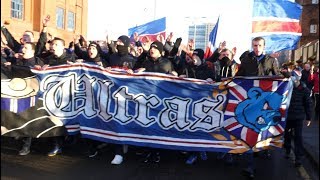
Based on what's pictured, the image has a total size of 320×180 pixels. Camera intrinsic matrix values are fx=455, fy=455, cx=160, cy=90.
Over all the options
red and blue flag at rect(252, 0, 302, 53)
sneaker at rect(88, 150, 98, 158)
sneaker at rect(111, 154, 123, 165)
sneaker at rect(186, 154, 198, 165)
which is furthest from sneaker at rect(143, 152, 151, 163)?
red and blue flag at rect(252, 0, 302, 53)

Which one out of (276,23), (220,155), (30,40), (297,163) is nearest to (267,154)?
(297,163)

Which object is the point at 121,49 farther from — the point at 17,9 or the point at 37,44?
the point at 17,9

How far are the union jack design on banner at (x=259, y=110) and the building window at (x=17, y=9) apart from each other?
32302 millimetres

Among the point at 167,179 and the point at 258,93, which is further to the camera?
Result: the point at 258,93

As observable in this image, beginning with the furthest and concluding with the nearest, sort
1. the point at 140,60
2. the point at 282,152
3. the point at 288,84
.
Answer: the point at 282,152, the point at 140,60, the point at 288,84

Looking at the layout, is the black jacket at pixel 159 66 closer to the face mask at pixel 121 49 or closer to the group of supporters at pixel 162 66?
the group of supporters at pixel 162 66

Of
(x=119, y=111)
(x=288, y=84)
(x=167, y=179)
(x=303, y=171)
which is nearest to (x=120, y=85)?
(x=119, y=111)

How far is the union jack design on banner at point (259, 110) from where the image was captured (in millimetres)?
6430

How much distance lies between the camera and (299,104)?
708 centimetres

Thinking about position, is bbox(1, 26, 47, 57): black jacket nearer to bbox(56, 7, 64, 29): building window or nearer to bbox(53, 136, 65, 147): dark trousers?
bbox(53, 136, 65, 147): dark trousers

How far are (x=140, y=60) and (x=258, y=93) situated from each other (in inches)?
90.5

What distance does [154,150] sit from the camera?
23.6 feet

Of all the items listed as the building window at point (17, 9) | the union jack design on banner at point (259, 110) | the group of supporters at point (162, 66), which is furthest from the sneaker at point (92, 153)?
the building window at point (17, 9)

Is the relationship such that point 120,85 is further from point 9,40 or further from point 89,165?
point 9,40
